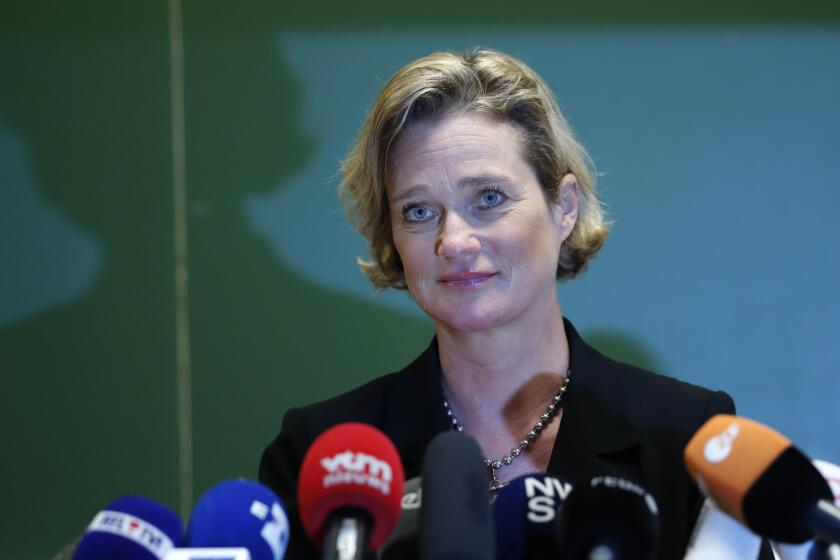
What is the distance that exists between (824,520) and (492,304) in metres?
0.87

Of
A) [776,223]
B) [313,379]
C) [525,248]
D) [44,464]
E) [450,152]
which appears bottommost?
[44,464]

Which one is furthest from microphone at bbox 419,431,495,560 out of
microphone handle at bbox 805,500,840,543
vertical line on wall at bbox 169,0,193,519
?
vertical line on wall at bbox 169,0,193,519

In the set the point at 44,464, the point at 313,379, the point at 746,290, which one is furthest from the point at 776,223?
the point at 44,464

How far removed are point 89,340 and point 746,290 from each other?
220 cm

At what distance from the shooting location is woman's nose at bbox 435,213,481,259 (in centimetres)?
166

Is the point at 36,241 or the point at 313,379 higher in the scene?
the point at 36,241

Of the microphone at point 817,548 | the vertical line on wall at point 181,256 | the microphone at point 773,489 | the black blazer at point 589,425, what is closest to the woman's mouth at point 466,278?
the black blazer at point 589,425

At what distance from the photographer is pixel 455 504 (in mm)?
892

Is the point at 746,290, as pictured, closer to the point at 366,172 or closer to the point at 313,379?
the point at 313,379

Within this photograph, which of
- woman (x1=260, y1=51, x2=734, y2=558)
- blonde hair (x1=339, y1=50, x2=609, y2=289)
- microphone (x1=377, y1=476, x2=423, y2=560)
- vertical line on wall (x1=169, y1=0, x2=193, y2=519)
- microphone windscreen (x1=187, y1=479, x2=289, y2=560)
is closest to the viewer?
microphone windscreen (x1=187, y1=479, x2=289, y2=560)

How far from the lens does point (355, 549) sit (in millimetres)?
896

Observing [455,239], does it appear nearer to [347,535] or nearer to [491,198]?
[491,198]

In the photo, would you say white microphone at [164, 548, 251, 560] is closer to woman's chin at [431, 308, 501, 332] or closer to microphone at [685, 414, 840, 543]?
microphone at [685, 414, 840, 543]

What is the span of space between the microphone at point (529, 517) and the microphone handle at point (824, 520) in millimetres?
244
